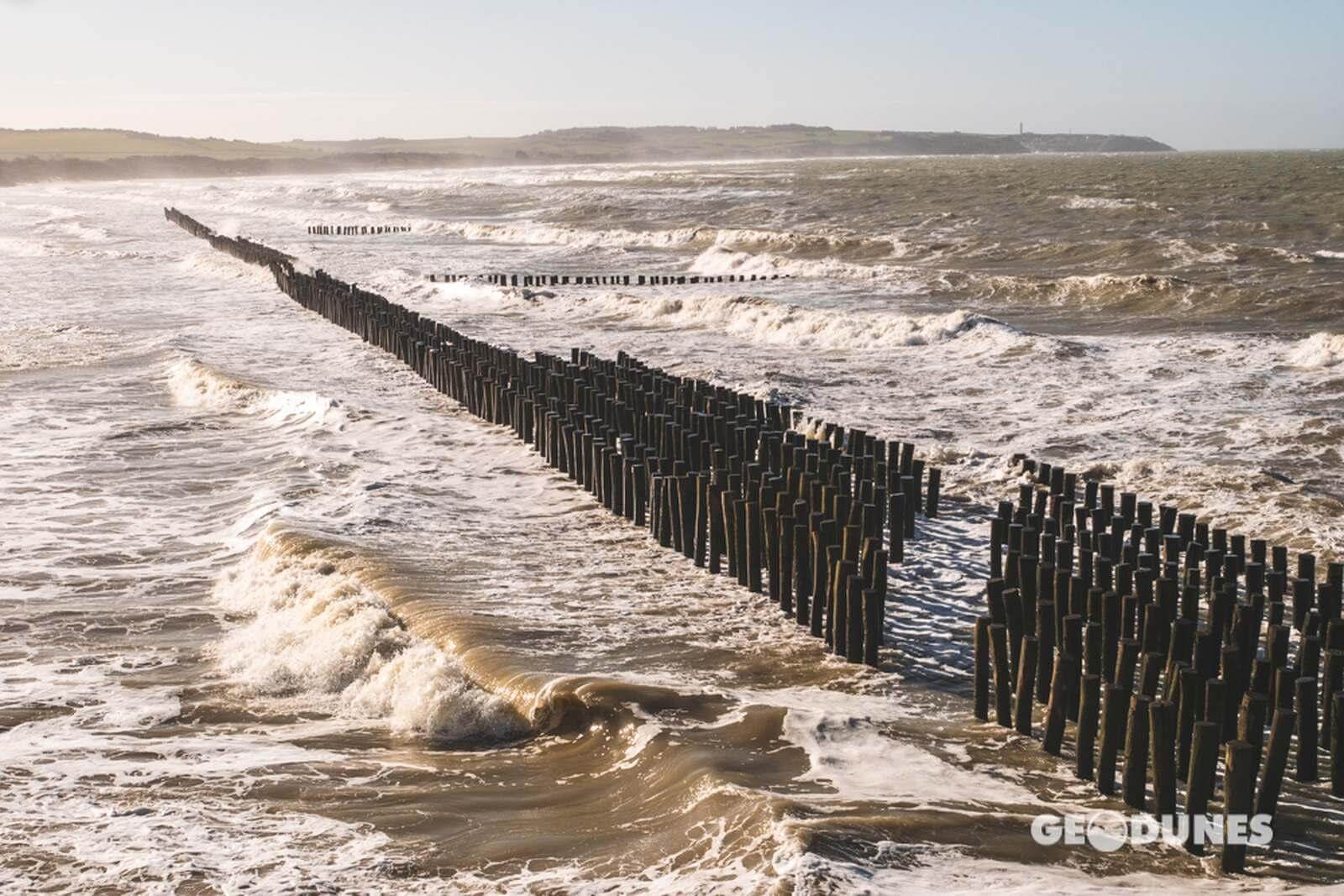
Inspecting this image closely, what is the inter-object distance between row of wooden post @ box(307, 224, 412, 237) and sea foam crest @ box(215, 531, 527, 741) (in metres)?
57.7

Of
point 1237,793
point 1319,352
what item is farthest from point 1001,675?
point 1319,352

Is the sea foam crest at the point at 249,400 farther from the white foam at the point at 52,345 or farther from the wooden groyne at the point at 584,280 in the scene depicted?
the wooden groyne at the point at 584,280

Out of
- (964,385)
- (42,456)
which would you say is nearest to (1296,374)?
(964,385)

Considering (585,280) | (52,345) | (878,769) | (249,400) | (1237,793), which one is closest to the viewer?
(1237,793)

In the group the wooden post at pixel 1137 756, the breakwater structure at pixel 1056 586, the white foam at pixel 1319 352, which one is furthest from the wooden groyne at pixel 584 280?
the wooden post at pixel 1137 756

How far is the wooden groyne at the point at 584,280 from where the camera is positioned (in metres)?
40.9

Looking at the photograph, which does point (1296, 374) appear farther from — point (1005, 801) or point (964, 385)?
point (1005, 801)

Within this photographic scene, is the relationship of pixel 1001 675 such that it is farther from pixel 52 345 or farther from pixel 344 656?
pixel 52 345

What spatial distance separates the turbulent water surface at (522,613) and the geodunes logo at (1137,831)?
0.13 metres

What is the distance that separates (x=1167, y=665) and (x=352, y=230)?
2504 inches

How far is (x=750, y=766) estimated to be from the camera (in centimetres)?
845

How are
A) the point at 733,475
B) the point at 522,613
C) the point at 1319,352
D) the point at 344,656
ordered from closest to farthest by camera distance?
the point at 344,656, the point at 522,613, the point at 733,475, the point at 1319,352

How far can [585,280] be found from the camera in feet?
137

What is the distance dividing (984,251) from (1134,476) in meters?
33.4
